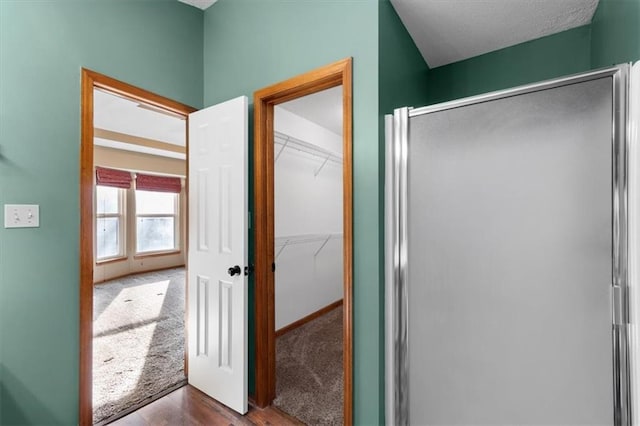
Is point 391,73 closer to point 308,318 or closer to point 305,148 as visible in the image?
point 305,148

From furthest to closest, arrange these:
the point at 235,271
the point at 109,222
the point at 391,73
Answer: the point at 109,222
the point at 235,271
the point at 391,73

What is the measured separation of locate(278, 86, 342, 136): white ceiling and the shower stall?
164cm

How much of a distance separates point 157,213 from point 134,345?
418 cm

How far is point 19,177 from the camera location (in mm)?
1429

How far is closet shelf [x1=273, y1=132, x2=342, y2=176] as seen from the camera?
9.57ft

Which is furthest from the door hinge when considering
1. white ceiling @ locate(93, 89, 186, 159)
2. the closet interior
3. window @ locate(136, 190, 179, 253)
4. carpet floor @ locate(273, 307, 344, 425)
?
window @ locate(136, 190, 179, 253)

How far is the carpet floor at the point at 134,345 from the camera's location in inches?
79.2

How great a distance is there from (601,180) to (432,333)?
2.57 ft

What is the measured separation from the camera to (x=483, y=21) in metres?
1.82

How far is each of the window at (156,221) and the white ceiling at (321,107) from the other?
14.7ft

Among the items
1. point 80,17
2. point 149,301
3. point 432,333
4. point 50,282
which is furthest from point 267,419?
point 149,301

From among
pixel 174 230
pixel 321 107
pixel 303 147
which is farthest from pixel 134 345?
pixel 174 230

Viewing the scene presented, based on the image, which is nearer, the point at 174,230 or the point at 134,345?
the point at 134,345

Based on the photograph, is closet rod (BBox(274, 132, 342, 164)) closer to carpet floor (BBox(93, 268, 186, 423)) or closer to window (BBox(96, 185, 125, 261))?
carpet floor (BBox(93, 268, 186, 423))
